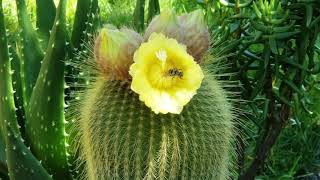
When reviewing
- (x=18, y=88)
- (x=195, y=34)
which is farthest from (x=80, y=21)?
(x=195, y=34)

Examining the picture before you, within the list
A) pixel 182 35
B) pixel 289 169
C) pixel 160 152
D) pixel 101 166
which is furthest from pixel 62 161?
pixel 289 169

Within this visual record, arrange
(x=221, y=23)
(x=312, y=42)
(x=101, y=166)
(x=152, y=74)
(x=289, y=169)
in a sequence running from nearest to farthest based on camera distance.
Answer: (x=152, y=74)
(x=101, y=166)
(x=312, y=42)
(x=221, y=23)
(x=289, y=169)

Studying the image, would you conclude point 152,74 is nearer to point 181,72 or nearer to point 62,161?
point 181,72

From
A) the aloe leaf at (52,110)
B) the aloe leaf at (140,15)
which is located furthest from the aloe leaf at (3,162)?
the aloe leaf at (140,15)

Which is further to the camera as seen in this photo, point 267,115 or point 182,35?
point 267,115

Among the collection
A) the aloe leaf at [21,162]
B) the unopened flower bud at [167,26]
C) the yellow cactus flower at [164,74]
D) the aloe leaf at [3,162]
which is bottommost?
the aloe leaf at [3,162]

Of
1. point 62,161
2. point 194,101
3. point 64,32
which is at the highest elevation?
point 64,32

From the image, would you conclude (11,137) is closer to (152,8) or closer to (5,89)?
(5,89)

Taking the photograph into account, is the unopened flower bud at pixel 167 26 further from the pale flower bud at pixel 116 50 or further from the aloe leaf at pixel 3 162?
the aloe leaf at pixel 3 162

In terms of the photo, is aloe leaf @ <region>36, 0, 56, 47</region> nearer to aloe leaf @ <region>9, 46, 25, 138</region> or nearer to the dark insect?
aloe leaf @ <region>9, 46, 25, 138</region>
